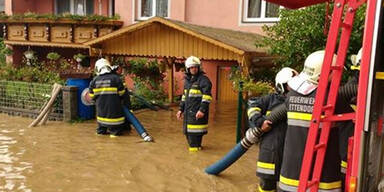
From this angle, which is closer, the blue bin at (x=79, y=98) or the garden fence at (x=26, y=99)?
the blue bin at (x=79, y=98)

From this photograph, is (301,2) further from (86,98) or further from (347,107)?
(86,98)

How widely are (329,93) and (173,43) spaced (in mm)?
5808

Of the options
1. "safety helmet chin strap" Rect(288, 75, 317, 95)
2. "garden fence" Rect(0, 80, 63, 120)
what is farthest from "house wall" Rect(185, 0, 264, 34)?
"safety helmet chin strap" Rect(288, 75, 317, 95)

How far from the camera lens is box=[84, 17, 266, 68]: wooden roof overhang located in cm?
766

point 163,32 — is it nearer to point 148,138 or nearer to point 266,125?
point 148,138

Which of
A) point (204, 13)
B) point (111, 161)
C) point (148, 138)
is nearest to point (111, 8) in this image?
point (204, 13)

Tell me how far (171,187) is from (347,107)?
270cm

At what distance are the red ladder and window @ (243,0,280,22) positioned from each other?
30.1ft

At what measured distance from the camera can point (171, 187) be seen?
5270mm

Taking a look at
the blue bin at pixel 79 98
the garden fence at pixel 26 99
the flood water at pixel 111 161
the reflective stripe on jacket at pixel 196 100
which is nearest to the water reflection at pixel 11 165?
the flood water at pixel 111 161

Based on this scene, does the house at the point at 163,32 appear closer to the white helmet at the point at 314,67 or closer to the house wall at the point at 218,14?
the house wall at the point at 218,14

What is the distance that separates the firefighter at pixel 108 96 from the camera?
7.64 m

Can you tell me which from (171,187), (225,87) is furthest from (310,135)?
(225,87)

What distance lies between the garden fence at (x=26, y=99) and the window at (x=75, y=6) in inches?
294
